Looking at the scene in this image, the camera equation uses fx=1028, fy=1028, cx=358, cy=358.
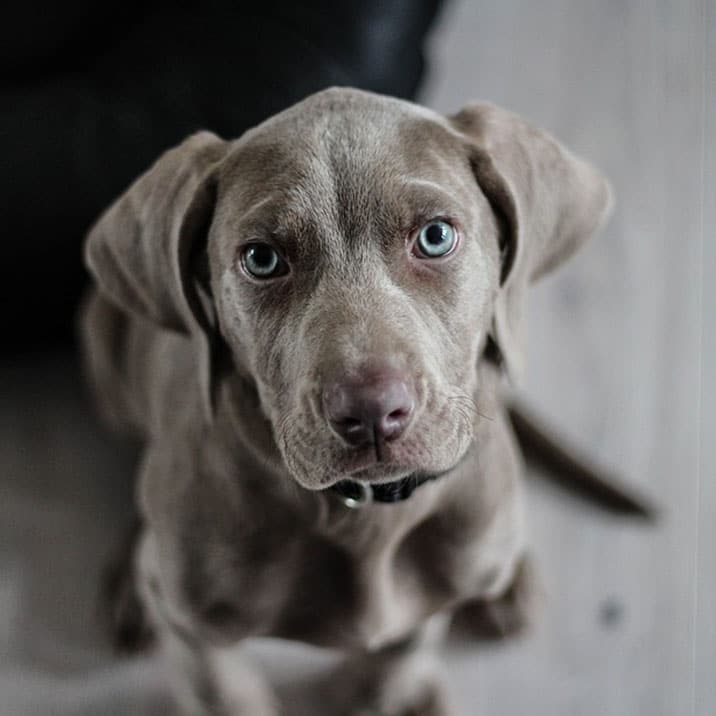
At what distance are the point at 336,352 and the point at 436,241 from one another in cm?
19

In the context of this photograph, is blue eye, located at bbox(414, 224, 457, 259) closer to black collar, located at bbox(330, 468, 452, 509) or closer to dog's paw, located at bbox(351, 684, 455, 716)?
black collar, located at bbox(330, 468, 452, 509)

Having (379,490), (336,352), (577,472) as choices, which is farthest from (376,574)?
(577,472)

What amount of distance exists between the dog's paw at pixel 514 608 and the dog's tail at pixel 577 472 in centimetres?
23

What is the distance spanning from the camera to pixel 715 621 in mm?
2016

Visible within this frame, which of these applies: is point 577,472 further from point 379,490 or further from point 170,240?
point 170,240

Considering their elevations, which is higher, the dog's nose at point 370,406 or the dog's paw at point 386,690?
the dog's nose at point 370,406

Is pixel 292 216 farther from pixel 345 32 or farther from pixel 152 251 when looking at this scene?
pixel 345 32

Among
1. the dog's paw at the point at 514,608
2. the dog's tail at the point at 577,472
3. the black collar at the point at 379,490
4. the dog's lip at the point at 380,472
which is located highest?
the dog's lip at the point at 380,472

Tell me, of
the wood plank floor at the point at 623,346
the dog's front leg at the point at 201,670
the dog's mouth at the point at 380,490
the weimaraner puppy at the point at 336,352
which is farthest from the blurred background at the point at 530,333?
the dog's mouth at the point at 380,490

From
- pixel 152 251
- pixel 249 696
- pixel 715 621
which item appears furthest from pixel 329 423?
pixel 715 621

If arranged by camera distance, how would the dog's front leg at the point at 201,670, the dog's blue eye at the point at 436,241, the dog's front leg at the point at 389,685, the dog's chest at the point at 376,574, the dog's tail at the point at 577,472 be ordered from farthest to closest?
the dog's tail at the point at 577,472 < the dog's front leg at the point at 389,685 < the dog's front leg at the point at 201,670 < the dog's chest at the point at 376,574 < the dog's blue eye at the point at 436,241

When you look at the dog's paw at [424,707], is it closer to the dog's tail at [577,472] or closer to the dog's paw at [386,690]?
the dog's paw at [386,690]

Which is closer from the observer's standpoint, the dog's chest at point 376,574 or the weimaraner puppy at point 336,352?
the weimaraner puppy at point 336,352

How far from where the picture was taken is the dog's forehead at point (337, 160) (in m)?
1.17
